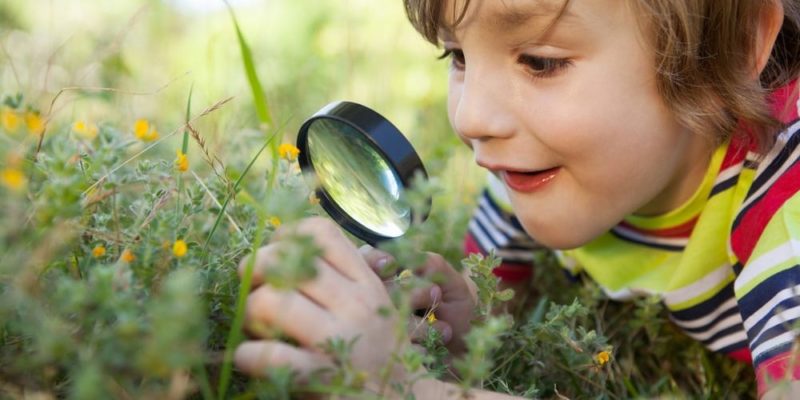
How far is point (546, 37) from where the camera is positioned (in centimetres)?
188

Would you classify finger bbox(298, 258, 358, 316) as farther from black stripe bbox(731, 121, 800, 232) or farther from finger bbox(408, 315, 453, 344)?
black stripe bbox(731, 121, 800, 232)

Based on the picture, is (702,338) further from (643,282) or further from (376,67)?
(376,67)

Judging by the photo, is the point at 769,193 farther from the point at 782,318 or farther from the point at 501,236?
the point at 501,236

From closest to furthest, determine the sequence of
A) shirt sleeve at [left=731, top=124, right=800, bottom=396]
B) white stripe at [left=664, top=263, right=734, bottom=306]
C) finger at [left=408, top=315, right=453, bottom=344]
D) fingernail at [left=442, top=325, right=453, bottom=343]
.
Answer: finger at [left=408, top=315, right=453, bottom=344] → shirt sleeve at [left=731, top=124, right=800, bottom=396] → fingernail at [left=442, top=325, right=453, bottom=343] → white stripe at [left=664, top=263, right=734, bottom=306]

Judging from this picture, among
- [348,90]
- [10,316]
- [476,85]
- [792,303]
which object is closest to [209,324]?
[10,316]

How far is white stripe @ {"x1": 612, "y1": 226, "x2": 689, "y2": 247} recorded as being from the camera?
243 centimetres

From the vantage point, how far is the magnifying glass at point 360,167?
1763 millimetres

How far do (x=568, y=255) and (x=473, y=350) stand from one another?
1508 mm

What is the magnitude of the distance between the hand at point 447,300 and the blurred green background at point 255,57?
75 cm

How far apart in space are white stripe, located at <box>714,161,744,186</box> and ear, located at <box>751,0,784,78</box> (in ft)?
0.71

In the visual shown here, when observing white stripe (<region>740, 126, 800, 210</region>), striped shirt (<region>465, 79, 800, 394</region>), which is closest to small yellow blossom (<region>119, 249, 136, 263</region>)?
striped shirt (<region>465, 79, 800, 394</region>)

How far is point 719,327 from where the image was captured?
7.83ft

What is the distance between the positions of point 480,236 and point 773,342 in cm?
123

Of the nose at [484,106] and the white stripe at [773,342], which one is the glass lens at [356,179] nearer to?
the nose at [484,106]
